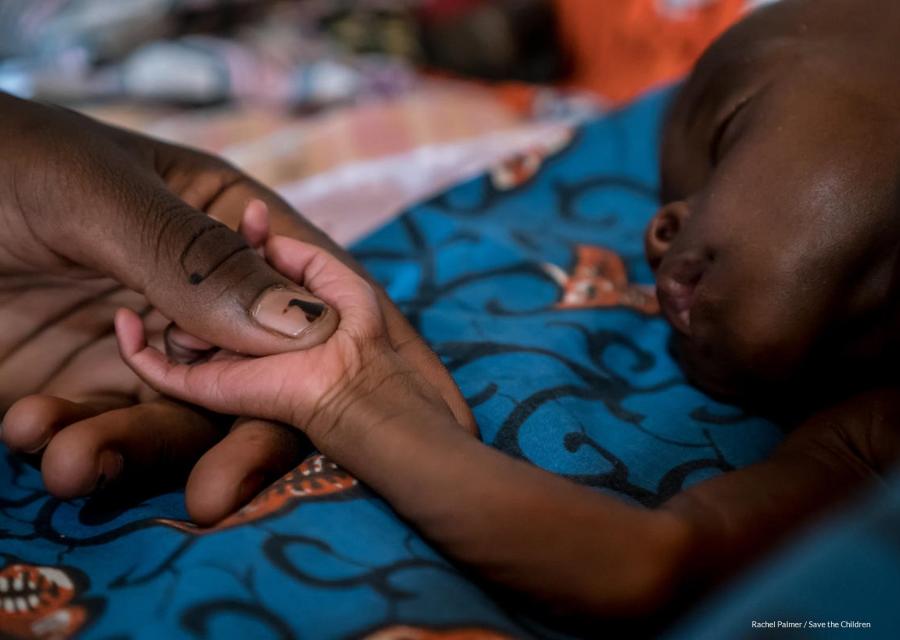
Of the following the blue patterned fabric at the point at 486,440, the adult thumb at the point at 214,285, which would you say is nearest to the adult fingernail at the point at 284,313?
the adult thumb at the point at 214,285

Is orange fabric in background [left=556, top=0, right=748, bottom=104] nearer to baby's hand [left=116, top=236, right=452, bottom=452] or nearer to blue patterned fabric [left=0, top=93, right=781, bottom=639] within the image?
blue patterned fabric [left=0, top=93, right=781, bottom=639]

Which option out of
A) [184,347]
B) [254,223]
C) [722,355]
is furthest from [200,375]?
[722,355]

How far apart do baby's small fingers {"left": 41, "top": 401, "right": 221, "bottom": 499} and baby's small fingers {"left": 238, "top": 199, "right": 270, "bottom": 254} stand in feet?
0.53

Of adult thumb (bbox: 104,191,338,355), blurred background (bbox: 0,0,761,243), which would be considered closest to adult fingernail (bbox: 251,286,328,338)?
adult thumb (bbox: 104,191,338,355)

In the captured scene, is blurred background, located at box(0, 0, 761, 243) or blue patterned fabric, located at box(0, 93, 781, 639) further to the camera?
blurred background, located at box(0, 0, 761, 243)

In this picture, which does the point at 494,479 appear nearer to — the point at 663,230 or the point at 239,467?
the point at 239,467

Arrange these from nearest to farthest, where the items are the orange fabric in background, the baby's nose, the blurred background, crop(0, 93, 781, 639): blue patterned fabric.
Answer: crop(0, 93, 781, 639): blue patterned fabric
the baby's nose
the blurred background
the orange fabric in background

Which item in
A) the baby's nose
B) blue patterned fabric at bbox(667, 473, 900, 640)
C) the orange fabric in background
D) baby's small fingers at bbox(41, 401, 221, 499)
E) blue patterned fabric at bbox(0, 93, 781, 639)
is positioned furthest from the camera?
the orange fabric in background

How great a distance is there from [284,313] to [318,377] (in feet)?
0.19

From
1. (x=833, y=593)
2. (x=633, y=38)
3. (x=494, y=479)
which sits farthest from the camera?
(x=633, y=38)

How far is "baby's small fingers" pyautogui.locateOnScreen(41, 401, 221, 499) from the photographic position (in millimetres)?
705

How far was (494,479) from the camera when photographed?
2.12 feet

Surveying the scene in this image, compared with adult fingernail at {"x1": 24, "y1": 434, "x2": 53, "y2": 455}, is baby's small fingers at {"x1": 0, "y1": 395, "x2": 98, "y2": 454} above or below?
above

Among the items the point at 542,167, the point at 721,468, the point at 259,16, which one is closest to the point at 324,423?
the point at 721,468
